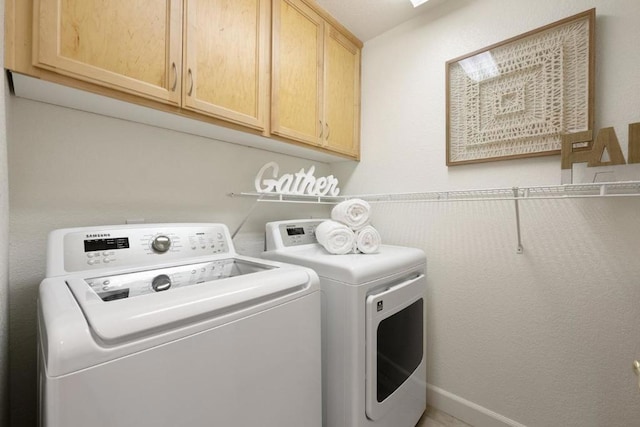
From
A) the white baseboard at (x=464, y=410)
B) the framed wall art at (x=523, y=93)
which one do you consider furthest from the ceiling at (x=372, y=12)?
the white baseboard at (x=464, y=410)

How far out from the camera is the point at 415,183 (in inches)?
71.4

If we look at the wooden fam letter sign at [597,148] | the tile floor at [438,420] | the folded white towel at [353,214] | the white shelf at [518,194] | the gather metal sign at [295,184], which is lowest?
the tile floor at [438,420]

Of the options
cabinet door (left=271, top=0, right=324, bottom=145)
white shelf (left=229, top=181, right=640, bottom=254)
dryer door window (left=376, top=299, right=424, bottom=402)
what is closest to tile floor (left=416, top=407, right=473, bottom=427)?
dryer door window (left=376, top=299, right=424, bottom=402)

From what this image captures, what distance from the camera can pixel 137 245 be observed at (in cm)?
105

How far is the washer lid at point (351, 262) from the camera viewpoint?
1.11 meters

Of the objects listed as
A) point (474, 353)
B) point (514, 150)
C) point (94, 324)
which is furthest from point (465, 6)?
point (94, 324)

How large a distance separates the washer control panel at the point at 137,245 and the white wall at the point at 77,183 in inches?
7.3

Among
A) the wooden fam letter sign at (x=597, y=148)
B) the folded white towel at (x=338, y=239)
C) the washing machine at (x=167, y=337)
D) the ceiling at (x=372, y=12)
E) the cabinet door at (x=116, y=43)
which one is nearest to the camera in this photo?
the washing machine at (x=167, y=337)

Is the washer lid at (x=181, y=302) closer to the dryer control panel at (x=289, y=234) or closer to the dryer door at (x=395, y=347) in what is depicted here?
the dryer door at (x=395, y=347)

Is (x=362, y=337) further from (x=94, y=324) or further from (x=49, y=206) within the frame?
(x=49, y=206)

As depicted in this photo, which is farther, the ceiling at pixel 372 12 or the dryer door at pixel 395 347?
the ceiling at pixel 372 12

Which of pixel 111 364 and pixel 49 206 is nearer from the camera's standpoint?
pixel 111 364

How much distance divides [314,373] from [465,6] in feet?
7.13

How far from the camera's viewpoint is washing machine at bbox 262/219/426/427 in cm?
108
